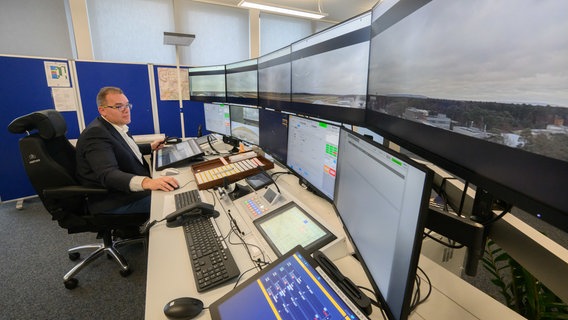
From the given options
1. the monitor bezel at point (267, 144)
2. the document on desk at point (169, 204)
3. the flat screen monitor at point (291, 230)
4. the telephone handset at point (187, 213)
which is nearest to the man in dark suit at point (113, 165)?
the document on desk at point (169, 204)

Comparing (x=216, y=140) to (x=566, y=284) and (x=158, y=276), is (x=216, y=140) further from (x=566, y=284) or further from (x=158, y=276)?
(x=566, y=284)

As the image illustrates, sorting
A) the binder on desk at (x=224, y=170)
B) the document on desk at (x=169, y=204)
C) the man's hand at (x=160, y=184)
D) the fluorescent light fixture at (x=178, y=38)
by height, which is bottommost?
the document on desk at (x=169, y=204)

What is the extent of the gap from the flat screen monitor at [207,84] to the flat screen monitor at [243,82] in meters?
0.16

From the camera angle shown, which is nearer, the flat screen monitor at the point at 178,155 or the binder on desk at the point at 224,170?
the binder on desk at the point at 224,170

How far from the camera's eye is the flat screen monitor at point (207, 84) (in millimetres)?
2768

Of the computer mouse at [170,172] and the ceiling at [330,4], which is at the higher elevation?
the ceiling at [330,4]

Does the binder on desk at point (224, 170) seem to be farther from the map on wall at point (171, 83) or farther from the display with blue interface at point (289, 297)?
the map on wall at point (171, 83)

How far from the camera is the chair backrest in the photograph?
1.49 meters

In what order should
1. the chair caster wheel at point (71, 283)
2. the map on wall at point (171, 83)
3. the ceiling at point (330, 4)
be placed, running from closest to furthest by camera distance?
the chair caster wheel at point (71, 283) < the map on wall at point (171, 83) < the ceiling at point (330, 4)

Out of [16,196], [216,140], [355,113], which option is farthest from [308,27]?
[16,196]

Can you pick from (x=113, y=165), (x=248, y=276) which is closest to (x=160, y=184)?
(x=113, y=165)

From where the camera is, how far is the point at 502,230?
2.14 ft

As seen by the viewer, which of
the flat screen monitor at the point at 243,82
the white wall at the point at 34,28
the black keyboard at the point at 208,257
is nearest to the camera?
the black keyboard at the point at 208,257

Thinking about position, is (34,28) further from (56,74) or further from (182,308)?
(182,308)
